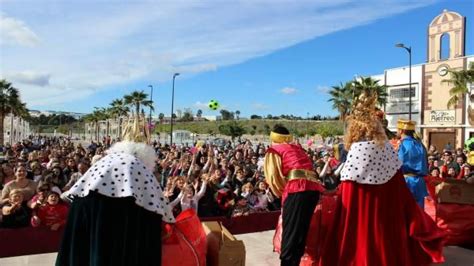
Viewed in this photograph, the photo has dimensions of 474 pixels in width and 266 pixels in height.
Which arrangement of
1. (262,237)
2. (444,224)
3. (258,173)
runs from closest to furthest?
(444,224)
(262,237)
(258,173)

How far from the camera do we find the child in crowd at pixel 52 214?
5590mm

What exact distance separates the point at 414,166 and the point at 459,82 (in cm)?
2495

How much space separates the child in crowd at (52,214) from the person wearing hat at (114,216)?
3.02 meters

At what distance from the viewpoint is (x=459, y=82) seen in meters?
26.6

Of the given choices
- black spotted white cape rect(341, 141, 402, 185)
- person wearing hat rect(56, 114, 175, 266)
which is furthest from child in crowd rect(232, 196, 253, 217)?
person wearing hat rect(56, 114, 175, 266)

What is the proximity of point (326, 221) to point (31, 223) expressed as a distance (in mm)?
3802

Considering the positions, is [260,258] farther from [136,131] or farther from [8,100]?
[8,100]

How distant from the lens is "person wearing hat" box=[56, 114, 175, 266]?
2752 mm

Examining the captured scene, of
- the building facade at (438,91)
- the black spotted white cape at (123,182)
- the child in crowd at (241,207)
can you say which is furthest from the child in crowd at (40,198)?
the building facade at (438,91)

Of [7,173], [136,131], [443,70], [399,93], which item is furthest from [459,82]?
[136,131]

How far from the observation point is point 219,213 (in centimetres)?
732

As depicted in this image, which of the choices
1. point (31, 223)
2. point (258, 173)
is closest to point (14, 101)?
point (258, 173)

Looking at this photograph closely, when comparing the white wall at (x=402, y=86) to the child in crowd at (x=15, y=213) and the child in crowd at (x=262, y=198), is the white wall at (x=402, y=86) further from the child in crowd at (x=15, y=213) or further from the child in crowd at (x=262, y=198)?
the child in crowd at (x=15, y=213)

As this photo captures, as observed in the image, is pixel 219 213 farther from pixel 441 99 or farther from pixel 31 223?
pixel 441 99
